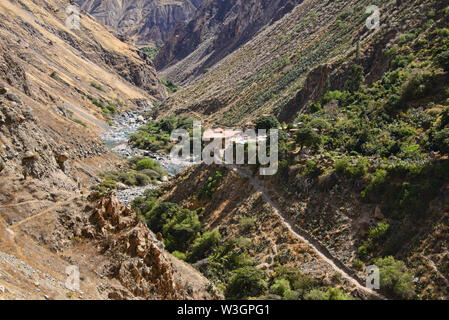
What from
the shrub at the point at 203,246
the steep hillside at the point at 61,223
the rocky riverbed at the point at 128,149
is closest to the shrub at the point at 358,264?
the steep hillside at the point at 61,223

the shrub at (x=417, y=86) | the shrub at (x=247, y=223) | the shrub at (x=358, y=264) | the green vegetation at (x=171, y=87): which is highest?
the green vegetation at (x=171, y=87)

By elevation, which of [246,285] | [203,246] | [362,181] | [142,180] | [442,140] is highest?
[442,140]

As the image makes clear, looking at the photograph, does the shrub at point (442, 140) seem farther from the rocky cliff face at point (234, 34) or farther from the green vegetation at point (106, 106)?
the rocky cliff face at point (234, 34)

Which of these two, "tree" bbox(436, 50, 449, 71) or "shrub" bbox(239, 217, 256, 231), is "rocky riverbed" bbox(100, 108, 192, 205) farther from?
"tree" bbox(436, 50, 449, 71)

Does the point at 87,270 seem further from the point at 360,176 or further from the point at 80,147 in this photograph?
the point at 80,147

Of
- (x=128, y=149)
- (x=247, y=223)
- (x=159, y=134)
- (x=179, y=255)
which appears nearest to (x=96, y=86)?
(x=159, y=134)

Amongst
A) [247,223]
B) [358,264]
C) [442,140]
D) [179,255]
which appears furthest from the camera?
[247,223]

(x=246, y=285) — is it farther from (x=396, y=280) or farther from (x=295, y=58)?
(x=295, y=58)
